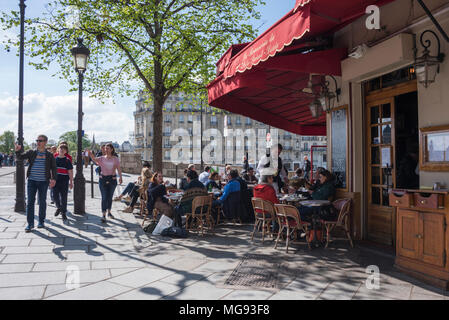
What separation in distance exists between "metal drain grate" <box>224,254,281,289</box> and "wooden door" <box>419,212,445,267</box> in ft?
5.87

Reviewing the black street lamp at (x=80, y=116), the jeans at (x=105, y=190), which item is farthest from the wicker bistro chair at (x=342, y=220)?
the black street lamp at (x=80, y=116)

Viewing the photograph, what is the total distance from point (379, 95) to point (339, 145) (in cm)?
125

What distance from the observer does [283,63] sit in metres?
5.87

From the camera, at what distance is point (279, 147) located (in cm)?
964

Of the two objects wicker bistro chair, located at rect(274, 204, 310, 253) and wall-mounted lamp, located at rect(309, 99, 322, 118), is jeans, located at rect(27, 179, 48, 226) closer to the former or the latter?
wicker bistro chair, located at rect(274, 204, 310, 253)

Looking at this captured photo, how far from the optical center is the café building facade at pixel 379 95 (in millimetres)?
4535

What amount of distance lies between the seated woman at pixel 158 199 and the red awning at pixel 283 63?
7.50 feet

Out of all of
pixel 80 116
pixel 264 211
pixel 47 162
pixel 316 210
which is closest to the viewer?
pixel 316 210

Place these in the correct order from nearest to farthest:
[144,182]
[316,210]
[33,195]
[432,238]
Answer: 1. [432,238]
2. [316,210]
3. [33,195]
4. [144,182]

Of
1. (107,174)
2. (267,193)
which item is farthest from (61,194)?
(267,193)

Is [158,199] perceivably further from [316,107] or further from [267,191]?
[316,107]

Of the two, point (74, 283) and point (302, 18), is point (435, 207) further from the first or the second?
point (74, 283)
